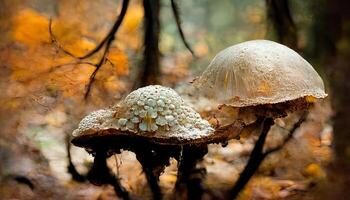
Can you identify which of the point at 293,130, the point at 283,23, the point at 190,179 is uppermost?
the point at 283,23

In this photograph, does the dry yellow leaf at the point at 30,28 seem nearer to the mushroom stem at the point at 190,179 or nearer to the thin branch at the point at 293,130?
the mushroom stem at the point at 190,179

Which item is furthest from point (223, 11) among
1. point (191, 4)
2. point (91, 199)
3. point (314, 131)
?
point (91, 199)

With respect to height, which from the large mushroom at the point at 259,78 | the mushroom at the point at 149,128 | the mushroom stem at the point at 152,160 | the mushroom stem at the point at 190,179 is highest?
the large mushroom at the point at 259,78

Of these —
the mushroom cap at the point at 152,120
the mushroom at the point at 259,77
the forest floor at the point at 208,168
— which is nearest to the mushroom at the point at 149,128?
the mushroom cap at the point at 152,120

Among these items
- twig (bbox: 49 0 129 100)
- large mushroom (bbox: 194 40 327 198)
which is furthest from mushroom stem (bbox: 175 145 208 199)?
twig (bbox: 49 0 129 100)

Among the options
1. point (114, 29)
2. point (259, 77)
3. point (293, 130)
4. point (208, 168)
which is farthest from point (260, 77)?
point (114, 29)

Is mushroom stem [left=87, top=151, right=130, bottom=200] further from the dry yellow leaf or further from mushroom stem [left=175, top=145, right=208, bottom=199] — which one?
the dry yellow leaf

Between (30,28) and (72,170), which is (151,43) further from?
(72,170)
